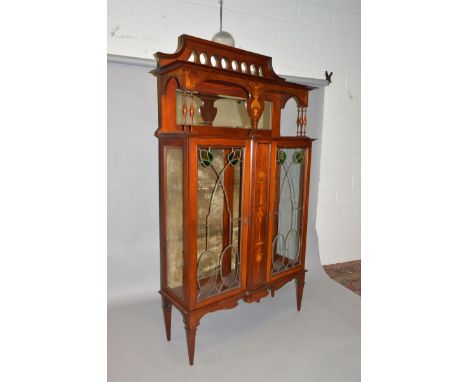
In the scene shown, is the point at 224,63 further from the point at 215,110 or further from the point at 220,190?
the point at 220,190

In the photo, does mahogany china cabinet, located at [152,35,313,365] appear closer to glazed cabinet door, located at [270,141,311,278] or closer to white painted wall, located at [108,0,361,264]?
glazed cabinet door, located at [270,141,311,278]

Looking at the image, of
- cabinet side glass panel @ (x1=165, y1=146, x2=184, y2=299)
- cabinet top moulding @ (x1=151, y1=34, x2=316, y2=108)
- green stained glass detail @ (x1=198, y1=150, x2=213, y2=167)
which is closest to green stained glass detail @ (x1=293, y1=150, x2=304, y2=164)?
cabinet top moulding @ (x1=151, y1=34, x2=316, y2=108)

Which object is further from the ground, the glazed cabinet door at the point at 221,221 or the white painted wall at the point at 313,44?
the white painted wall at the point at 313,44

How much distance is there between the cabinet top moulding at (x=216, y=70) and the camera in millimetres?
1670

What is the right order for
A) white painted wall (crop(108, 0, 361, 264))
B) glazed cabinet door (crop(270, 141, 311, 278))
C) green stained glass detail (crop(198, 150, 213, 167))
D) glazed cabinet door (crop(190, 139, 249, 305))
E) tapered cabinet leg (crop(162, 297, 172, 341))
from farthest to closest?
white painted wall (crop(108, 0, 361, 264)) → glazed cabinet door (crop(270, 141, 311, 278)) → tapered cabinet leg (crop(162, 297, 172, 341)) → glazed cabinet door (crop(190, 139, 249, 305)) → green stained glass detail (crop(198, 150, 213, 167))

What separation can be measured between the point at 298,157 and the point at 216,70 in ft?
2.63

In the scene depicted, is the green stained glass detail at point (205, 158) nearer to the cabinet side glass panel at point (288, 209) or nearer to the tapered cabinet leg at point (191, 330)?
the cabinet side glass panel at point (288, 209)

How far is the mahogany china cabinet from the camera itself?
169 cm

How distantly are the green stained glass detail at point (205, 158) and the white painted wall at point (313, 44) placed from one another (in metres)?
1.00

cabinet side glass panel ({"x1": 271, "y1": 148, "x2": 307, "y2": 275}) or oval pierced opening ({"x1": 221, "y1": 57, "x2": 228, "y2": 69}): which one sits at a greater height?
oval pierced opening ({"x1": 221, "y1": 57, "x2": 228, "y2": 69})

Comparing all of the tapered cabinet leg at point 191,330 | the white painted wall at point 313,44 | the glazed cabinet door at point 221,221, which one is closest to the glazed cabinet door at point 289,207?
the glazed cabinet door at point 221,221

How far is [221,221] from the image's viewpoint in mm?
1873

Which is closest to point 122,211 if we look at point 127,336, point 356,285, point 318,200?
point 127,336
